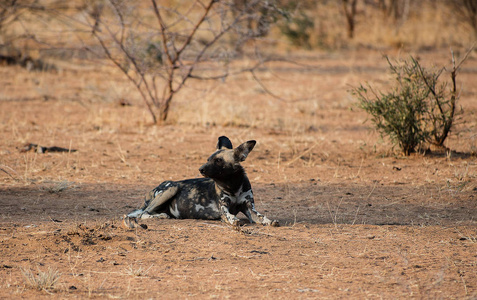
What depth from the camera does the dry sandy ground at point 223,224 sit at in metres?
4.36

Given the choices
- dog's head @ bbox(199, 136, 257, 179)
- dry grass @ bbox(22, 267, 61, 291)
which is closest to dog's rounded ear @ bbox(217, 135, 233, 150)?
dog's head @ bbox(199, 136, 257, 179)

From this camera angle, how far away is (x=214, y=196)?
6086 millimetres

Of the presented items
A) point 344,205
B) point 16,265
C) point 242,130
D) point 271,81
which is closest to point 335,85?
point 271,81

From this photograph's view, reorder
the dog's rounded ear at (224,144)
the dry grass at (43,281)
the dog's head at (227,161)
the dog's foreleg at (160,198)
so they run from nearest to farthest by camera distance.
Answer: the dry grass at (43,281) → the dog's head at (227,161) → the dog's rounded ear at (224,144) → the dog's foreleg at (160,198)

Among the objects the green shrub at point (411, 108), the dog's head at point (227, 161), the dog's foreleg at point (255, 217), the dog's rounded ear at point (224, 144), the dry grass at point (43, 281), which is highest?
the green shrub at point (411, 108)

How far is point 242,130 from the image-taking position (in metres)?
12.0

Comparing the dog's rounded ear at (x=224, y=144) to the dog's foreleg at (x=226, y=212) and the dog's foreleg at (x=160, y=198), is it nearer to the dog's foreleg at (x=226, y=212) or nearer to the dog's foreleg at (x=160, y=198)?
the dog's foreleg at (x=226, y=212)

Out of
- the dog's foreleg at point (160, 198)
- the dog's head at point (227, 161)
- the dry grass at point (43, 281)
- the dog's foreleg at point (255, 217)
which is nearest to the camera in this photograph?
the dry grass at point (43, 281)

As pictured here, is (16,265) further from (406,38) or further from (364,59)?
(406,38)

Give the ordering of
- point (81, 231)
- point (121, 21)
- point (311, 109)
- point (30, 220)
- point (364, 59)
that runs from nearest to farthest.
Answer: point (81, 231) < point (30, 220) < point (121, 21) < point (311, 109) < point (364, 59)

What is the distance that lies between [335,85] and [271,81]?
203cm

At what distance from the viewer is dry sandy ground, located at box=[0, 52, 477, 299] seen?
4359 mm

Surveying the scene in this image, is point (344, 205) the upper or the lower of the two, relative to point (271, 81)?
lower

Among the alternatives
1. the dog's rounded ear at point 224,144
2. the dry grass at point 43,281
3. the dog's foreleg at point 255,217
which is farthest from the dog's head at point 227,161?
the dry grass at point 43,281
